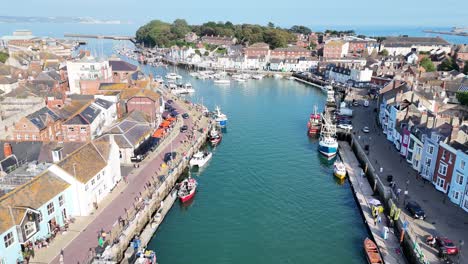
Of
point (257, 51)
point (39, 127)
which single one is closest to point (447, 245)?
point (39, 127)

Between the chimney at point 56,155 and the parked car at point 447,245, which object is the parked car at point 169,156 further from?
the parked car at point 447,245

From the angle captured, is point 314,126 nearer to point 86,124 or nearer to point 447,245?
point 86,124

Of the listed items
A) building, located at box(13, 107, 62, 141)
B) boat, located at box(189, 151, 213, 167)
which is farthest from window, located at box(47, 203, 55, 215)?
building, located at box(13, 107, 62, 141)

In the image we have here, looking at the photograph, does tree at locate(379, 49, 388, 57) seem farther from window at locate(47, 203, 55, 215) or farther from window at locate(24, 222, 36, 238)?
window at locate(24, 222, 36, 238)

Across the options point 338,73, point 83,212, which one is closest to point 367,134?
point 83,212

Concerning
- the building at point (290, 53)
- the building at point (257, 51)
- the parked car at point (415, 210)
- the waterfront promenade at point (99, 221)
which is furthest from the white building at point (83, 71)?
the building at point (290, 53)

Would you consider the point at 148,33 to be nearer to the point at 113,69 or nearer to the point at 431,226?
the point at 113,69
